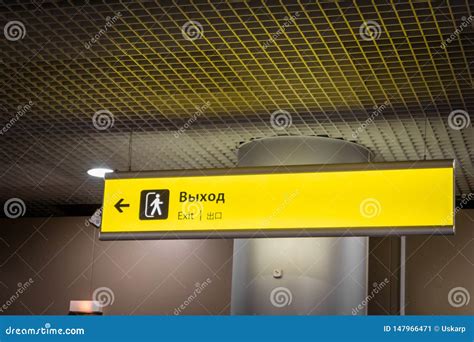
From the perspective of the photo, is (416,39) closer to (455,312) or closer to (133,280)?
(455,312)

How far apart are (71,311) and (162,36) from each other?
399cm

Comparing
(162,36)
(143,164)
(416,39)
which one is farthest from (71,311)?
(416,39)
